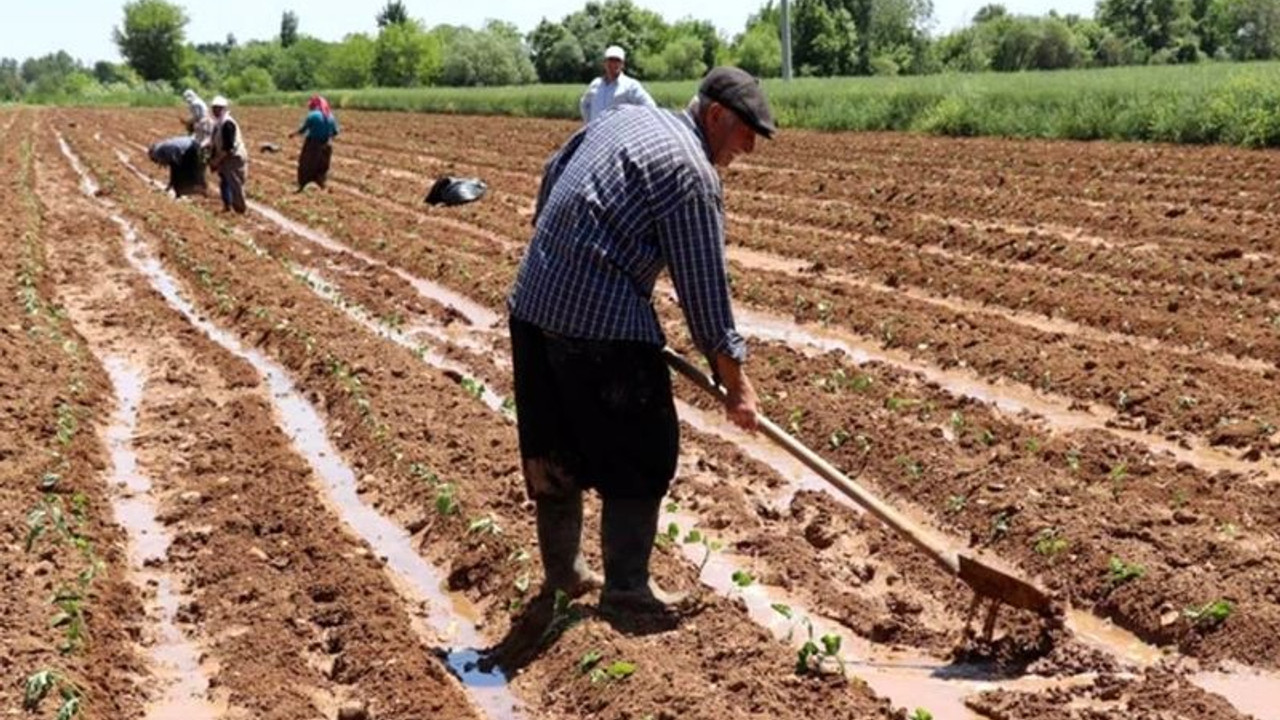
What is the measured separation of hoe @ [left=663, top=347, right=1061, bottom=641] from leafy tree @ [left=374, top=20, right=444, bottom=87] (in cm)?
8792

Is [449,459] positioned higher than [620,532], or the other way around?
[620,532]

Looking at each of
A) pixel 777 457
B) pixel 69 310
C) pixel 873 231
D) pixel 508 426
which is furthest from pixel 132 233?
pixel 777 457

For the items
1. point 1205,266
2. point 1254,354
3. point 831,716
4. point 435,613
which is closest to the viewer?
point 831,716

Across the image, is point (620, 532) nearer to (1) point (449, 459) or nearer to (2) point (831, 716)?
(2) point (831, 716)

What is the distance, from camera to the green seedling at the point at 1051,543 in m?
5.80

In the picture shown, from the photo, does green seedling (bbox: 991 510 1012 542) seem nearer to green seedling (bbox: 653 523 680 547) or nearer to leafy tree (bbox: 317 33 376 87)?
green seedling (bbox: 653 523 680 547)

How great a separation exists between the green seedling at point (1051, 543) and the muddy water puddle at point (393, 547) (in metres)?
2.14

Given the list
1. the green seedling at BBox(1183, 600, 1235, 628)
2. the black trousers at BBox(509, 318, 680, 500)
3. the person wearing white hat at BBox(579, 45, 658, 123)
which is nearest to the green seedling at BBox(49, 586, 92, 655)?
the black trousers at BBox(509, 318, 680, 500)

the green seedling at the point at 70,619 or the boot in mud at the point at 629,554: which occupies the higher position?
the boot in mud at the point at 629,554

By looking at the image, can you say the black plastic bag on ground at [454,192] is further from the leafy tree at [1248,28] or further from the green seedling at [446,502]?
the leafy tree at [1248,28]

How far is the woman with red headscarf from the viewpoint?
1994cm

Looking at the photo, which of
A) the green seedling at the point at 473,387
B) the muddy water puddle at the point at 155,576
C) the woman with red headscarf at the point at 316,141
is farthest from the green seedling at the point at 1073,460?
the woman with red headscarf at the point at 316,141

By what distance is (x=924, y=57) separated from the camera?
75125 millimetres

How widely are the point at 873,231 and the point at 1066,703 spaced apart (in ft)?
34.8
